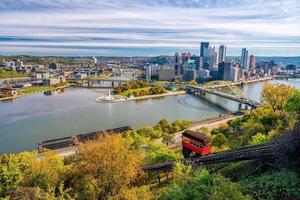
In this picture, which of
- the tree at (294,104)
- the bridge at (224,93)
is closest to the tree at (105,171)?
the tree at (294,104)

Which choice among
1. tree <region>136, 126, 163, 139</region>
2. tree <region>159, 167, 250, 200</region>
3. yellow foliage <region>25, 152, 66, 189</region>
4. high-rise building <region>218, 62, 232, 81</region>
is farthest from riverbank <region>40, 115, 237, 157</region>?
high-rise building <region>218, 62, 232, 81</region>

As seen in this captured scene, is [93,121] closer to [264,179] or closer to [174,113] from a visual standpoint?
[174,113]

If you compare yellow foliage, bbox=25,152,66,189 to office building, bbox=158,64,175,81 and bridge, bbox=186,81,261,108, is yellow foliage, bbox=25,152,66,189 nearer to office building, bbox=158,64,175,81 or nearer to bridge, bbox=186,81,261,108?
bridge, bbox=186,81,261,108

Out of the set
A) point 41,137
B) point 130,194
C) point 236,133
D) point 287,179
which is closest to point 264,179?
point 287,179

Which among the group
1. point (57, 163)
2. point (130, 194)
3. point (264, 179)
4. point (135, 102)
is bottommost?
point (135, 102)

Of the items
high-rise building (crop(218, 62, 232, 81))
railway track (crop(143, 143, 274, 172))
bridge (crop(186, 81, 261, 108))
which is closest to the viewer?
railway track (crop(143, 143, 274, 172))

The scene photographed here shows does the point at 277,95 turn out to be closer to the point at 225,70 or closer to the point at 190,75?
the point at 225,70

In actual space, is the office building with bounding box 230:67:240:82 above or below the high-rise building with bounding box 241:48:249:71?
below
